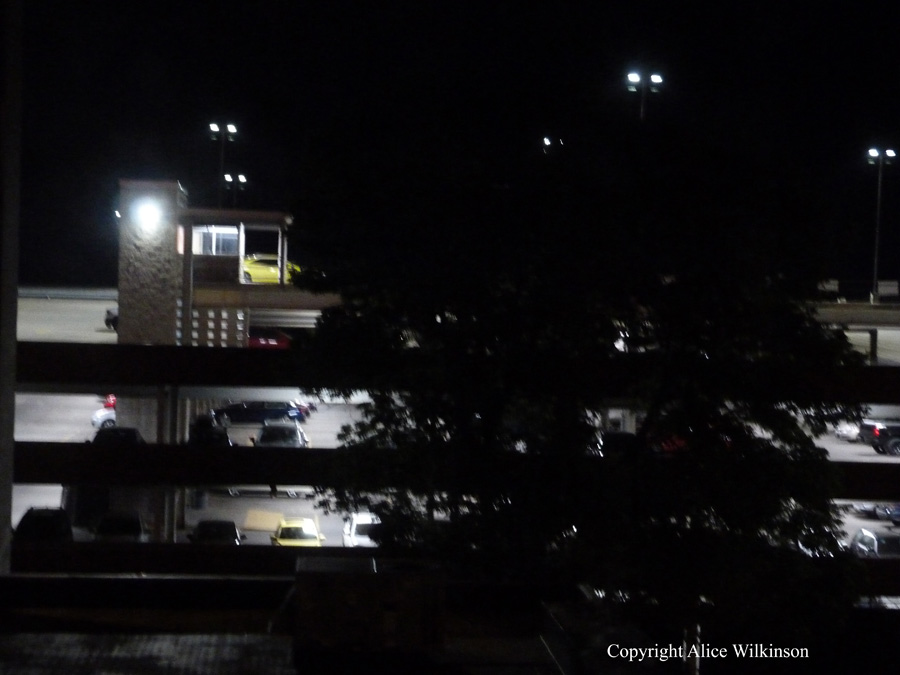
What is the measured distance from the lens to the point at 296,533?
17375 millimetres

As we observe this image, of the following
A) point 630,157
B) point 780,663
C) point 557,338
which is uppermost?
point 630,157

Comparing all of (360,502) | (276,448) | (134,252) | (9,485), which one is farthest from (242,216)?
(360,502)

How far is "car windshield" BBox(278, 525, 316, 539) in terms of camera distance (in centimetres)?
1730

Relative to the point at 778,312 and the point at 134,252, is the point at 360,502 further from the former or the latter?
the point at 134,252

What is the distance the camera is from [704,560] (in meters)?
8.81

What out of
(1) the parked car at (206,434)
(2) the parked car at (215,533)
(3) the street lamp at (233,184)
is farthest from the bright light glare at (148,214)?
(3) the street lamp at (233,184)

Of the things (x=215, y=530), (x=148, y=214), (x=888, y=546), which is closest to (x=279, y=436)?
(x=215, y=530)

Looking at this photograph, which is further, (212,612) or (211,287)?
(211,287)

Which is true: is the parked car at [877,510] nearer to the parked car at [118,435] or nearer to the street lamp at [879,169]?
the street lamp at [879,169]

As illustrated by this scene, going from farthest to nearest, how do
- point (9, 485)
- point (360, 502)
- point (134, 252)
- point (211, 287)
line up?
point (211, 287) → point (134, 252) → point (9, 485) → point (360, 502)

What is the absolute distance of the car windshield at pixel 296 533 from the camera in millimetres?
17297

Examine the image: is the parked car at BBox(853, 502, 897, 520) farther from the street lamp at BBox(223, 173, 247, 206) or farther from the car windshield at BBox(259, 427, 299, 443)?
the street lamp at BBox(223, 173, 247, 206)

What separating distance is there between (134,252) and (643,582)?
13556mm

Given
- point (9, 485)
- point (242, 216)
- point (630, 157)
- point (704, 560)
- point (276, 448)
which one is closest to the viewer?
point (704, 560)
